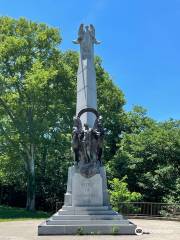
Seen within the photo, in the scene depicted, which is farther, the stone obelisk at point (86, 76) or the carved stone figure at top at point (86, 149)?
the stone obelisk at point (86, 76)

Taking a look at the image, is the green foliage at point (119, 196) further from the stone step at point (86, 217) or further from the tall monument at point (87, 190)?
the stone step at point (86, 217)

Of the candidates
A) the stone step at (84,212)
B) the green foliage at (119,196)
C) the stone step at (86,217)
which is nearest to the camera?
the stone step at (86,217)

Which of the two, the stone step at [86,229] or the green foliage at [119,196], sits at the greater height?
the green foliage at [119,196]

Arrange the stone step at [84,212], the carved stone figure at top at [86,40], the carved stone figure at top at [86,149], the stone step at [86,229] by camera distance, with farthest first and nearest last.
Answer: the carved stone figure at top at [86,40]
the carved stone figure at top at [86,149]
the stone step at [84,212]
the stone step at [86,229]

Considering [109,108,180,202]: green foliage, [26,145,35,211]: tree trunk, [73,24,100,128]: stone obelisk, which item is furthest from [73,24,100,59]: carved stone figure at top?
[26,145,35,211]: tree trunk

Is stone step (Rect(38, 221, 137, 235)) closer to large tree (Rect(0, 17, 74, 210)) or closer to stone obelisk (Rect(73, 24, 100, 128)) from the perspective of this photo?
stone obelisk (Rect(73, 24, 100, 128))

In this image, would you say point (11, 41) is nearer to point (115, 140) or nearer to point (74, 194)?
point (115, 140)

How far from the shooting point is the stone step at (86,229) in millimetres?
14219

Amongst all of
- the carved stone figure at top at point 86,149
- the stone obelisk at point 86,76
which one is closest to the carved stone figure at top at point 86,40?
the stone obelisk at point 86,76

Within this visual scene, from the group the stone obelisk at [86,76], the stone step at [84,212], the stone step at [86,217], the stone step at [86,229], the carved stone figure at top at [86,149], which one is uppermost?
the stone obelisk at [86,76]

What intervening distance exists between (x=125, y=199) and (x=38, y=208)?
10.9 meters

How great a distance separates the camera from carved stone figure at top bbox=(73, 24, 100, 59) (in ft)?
63.0

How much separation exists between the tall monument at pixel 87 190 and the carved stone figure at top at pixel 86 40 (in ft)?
4.79

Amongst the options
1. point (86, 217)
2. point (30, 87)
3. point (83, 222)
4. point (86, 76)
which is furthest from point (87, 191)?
point (30, 87)
